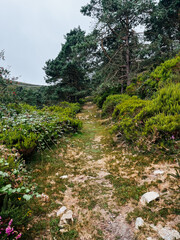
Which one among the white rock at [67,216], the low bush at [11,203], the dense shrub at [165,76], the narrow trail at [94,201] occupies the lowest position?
the narrow trail at [94,201]

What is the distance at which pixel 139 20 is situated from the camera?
1105cm

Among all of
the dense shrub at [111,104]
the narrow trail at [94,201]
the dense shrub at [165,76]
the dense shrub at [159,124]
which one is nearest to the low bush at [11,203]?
the narrow trail at [94,201]

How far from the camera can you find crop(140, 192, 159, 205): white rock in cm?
204

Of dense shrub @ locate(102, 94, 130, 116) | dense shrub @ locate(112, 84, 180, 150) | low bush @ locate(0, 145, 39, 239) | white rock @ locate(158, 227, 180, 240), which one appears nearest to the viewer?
low bush @ locate(0, 145, 39, 239)

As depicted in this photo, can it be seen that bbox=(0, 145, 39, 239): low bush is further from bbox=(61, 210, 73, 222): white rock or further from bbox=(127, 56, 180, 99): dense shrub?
bbox=(127, 56, 180, 99): dense shrub

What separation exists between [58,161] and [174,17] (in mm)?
17288

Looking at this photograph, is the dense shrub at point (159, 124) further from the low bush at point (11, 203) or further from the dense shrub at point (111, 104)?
the dense shrub at point (111, 104)

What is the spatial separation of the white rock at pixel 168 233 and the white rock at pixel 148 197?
1.47ft

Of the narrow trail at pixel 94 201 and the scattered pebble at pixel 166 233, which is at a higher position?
the scattered pebble at pixel 166 233

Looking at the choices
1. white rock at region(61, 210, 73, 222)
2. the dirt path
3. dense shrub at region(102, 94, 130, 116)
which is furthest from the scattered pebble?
dense shrub at region(102, 94, 130, 116)

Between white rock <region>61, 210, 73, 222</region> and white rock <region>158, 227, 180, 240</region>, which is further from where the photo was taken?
white rock <region>61, 210, 73, 222</region>

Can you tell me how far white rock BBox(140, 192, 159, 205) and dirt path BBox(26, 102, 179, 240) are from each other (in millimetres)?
114

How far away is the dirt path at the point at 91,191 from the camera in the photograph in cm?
176

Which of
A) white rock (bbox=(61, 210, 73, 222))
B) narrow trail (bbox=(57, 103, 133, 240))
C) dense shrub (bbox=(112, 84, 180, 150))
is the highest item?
dense shrub (bbox=(112, 84, 180, 150))
